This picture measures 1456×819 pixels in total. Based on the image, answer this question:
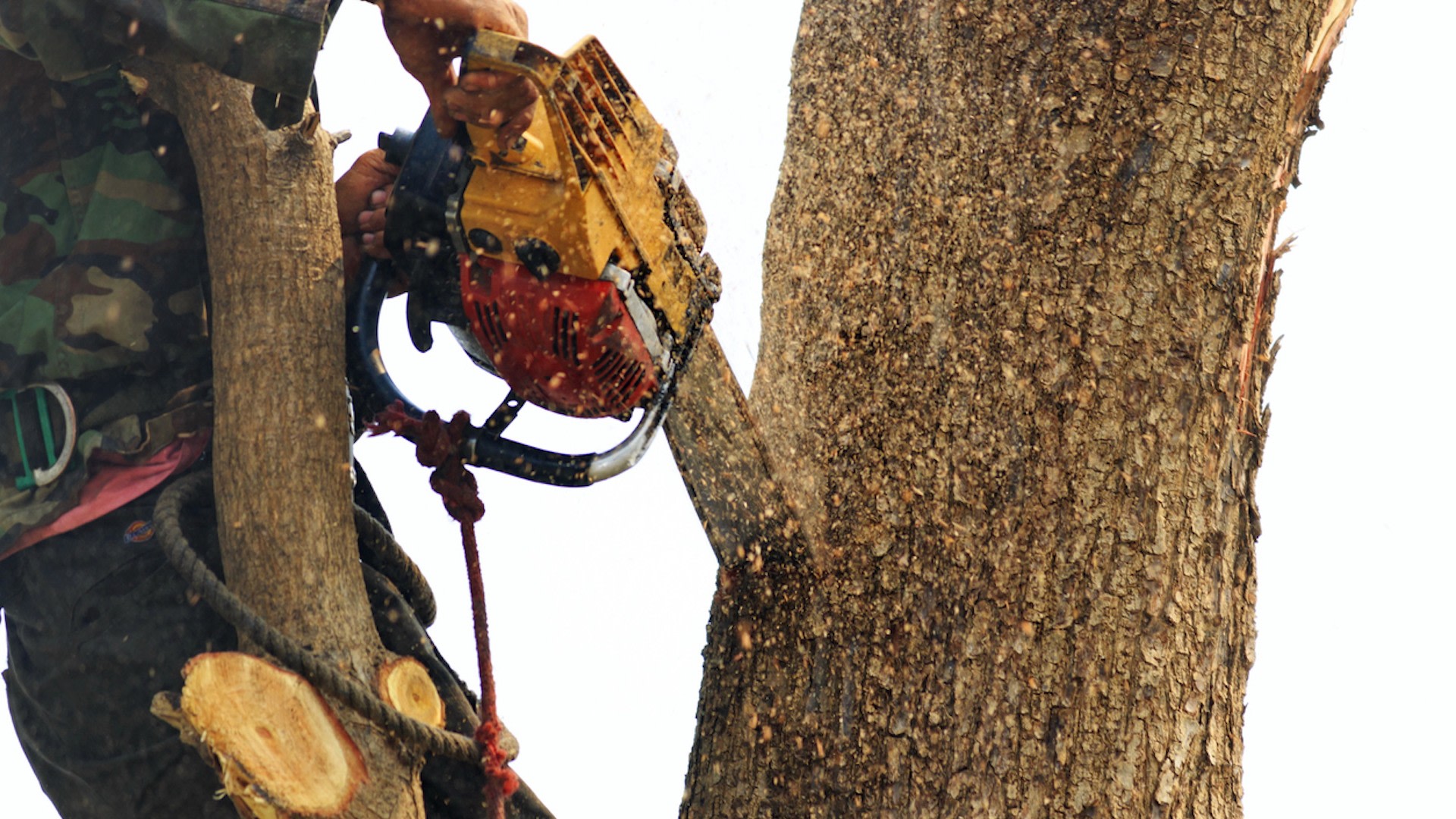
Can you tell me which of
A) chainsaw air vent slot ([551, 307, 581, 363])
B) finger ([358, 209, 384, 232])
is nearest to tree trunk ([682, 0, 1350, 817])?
chainsaw air vent slot ([551, 307, 581, 363])

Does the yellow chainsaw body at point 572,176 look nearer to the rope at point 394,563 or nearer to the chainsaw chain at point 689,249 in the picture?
the chainsaw chain at point 689,249

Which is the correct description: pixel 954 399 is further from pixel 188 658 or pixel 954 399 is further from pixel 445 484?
pixel 188 658

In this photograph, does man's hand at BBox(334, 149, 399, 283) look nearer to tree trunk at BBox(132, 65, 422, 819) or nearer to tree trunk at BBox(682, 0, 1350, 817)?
tree trunk at BBox(132, 65, 422, 819)

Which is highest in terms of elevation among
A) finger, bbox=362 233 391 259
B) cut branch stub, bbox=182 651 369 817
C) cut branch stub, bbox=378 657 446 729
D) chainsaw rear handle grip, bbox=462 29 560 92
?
chainsaw rear handle grip, bbox=462 29 560 92

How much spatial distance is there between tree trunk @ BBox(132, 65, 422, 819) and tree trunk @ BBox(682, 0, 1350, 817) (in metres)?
0.63

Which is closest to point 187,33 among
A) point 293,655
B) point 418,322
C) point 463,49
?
point 463,49

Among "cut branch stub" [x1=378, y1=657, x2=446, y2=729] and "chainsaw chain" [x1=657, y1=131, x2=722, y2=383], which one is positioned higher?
"chainsaw chain" [x1=657, y1=131, x2=722, y2=383]

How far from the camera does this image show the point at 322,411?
1727 mm

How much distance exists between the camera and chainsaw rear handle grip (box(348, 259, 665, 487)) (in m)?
1.72

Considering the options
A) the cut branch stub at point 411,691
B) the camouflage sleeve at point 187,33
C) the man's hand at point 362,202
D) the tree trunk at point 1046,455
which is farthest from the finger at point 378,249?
the tree trunk at point 1046,455

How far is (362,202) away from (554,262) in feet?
1.58

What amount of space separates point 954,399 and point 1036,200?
0.33 meters

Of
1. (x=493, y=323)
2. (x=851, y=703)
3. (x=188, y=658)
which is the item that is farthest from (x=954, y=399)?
(x=188, y=658)

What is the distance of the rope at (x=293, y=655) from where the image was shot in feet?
5.27
